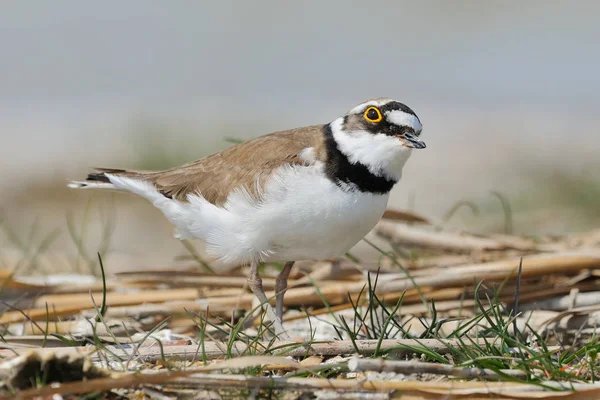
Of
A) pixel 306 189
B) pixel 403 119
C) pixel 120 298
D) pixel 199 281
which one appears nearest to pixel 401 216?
pixel 199 281

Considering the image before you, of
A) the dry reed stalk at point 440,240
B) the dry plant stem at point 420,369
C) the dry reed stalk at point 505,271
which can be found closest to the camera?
the dry plant stem at point 420,369

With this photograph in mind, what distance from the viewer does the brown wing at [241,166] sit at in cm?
420

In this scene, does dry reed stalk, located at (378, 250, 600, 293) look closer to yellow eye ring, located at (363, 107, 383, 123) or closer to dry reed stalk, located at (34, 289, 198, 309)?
yellow eye ring, located at (363, 107, 383, 123)

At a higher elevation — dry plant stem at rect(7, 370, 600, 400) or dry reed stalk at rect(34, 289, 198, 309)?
dry plant stem at rect(7, 370, 600, 400)

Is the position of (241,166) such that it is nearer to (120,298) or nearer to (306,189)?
(306,189)

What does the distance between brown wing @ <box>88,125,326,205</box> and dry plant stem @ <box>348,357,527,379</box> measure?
1.42 m

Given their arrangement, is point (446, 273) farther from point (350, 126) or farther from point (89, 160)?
point (89, 160)

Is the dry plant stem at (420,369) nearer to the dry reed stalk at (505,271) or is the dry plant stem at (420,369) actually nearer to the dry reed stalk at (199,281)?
the dry reed stalk at (505,271)

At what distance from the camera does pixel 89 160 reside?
10930mm

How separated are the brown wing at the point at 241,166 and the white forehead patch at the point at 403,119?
0.37 meters

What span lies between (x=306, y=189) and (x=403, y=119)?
575mm

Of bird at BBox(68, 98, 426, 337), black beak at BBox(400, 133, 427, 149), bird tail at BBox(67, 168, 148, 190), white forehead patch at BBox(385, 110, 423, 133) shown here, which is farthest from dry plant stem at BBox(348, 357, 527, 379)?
bird tail at BBox(67, 168, 148, 190)

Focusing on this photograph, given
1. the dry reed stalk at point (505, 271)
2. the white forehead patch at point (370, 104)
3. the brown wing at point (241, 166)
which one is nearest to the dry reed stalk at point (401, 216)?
the dry reed stalk at point (505, 271)

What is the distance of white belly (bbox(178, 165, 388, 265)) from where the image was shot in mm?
3955
